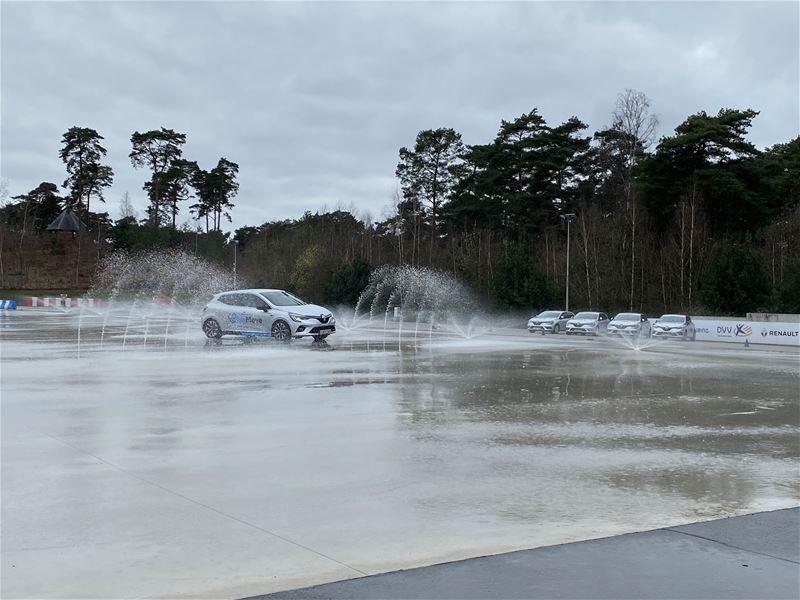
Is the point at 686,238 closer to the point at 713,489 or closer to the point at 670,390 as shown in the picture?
the point at 670,390

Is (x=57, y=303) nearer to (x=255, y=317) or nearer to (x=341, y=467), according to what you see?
(x=255, y=317)

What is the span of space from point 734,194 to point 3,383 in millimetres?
54464

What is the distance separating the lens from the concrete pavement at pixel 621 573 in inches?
193

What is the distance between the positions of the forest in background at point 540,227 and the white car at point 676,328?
35.6 feet

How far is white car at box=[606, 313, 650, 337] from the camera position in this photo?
40.0 m

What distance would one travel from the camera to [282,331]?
27562mm

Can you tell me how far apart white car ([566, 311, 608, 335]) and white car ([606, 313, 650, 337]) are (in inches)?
44.2

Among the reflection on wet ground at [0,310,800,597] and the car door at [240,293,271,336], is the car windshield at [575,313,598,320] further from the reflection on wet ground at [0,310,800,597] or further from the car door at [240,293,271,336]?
the reflection on wet ground at [0,310,800,597]

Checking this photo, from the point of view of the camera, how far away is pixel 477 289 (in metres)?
64.4

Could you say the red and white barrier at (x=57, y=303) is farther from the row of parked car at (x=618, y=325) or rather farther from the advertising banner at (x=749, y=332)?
the advertising banner at (x=749, y=332)

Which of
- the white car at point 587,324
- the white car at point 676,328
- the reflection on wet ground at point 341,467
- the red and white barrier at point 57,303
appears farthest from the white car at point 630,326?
the red and white barrier at point 57,303

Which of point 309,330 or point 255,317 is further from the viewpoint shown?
point 255,317

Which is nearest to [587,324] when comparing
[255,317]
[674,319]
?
[674,319]

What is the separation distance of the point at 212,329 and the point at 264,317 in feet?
8.39
